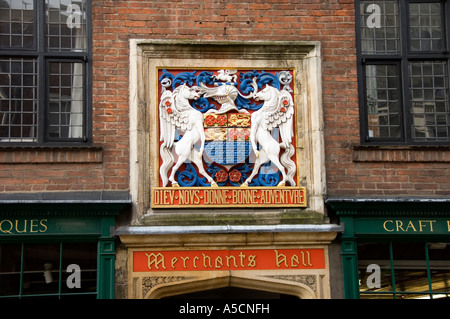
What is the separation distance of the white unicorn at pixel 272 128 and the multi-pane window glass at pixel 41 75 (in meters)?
2.22

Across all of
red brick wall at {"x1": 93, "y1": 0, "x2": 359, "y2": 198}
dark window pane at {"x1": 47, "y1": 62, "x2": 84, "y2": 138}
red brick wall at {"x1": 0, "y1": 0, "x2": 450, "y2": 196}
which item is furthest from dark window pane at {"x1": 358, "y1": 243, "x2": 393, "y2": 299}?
dark window pane at {"x1": 47, "y1": 62, "x2": 84, "y2": 138}

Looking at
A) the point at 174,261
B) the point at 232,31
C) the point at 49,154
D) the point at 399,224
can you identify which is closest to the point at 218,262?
the point at 174,261

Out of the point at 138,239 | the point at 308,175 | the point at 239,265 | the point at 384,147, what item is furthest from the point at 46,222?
the point at 384,147

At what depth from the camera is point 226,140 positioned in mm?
8492

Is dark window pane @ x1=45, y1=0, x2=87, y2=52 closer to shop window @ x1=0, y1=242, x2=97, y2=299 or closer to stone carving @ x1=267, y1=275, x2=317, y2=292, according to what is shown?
shop window @ x1=0, y1=242, x2=97, y2=299

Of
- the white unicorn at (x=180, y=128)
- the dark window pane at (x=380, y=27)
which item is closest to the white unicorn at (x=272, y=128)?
the white unicorn at (x=180, y=128)

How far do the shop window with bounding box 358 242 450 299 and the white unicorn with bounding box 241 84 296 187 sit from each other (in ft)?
4.62

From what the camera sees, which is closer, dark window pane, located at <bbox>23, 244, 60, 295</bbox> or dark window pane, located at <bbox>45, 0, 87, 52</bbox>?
dark window pane, located at <bbox>23, 244, 60, 295</bbox>

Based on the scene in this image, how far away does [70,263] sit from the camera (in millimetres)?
8125

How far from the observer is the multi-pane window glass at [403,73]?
346 inches

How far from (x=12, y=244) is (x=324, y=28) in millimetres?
4898

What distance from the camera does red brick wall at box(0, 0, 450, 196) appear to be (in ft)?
27.1

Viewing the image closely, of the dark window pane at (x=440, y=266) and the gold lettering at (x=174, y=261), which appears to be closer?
the gold lettering at (x=174, y=261)

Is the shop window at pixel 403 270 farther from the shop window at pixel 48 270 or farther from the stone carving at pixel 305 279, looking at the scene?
the shop window at pixel 48 270
